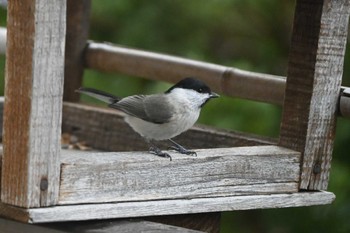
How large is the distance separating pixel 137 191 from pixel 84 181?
237 mm

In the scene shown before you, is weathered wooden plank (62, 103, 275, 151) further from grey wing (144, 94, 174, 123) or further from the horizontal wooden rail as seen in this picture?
grey wing (144, 94, 174, 123)

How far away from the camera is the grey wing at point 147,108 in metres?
4.18

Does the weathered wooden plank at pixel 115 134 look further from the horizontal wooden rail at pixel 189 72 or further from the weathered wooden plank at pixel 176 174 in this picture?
the weathered wooden plank at pixel 176 174

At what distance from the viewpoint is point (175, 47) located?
6.94 m

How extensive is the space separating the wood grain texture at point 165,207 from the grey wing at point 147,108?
18.0 inches

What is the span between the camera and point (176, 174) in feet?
12.3

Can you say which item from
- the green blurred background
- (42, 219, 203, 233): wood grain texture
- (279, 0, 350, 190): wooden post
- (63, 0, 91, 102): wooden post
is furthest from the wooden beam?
the green blurred background

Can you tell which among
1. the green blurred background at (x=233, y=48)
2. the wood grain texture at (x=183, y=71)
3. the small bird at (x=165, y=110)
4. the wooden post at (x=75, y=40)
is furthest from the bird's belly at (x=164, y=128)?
the green blurred background at (x=233, y=48)

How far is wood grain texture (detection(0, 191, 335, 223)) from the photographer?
336 centimetres

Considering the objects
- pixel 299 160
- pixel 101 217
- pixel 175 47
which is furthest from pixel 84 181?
pixel 175 47

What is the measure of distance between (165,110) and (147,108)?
0.08 m

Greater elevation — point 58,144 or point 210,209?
point 58,144

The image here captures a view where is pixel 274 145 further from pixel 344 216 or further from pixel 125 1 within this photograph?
pixel 125 1

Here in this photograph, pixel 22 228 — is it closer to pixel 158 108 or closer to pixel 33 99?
pixel 33 99
